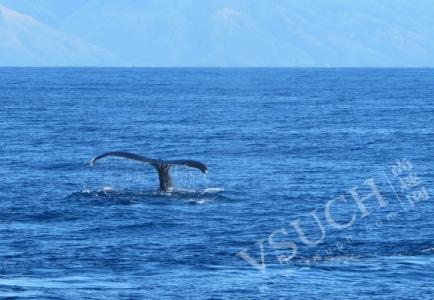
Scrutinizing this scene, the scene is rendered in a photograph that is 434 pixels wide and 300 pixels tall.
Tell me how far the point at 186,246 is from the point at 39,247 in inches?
174

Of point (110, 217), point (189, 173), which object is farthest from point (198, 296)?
point (189, 173)

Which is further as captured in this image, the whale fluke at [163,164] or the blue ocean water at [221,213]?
the whale fluke at [163,164]

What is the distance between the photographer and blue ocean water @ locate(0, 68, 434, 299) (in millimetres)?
29969

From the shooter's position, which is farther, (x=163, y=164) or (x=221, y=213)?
(x=163, y=164)

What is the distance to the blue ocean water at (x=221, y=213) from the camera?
2997 centimetres

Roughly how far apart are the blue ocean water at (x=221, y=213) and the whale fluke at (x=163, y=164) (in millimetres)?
608

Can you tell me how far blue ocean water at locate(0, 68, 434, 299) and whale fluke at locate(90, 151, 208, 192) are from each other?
61 centimetres

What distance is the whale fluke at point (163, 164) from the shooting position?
4009cm

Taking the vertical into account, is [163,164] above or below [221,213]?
above

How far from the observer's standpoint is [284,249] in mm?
33906

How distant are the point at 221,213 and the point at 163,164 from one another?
149 inches

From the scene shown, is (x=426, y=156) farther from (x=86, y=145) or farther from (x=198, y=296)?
(x=198, y=296)

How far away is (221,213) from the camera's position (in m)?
40.0

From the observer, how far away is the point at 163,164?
42625 mm
